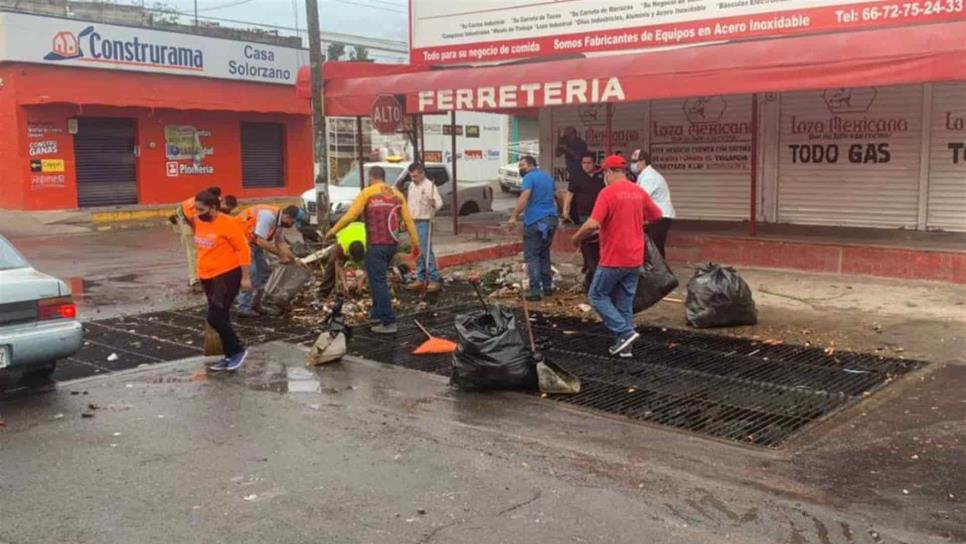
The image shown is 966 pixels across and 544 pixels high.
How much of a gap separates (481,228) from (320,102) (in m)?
3.67

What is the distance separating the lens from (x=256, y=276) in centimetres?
1017

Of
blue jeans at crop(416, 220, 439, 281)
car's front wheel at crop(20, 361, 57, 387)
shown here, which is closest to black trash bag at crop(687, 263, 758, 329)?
blue jeans at crop(416, 220, 439, 281)

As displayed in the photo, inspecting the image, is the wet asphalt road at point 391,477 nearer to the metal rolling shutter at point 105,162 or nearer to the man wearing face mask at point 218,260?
the man wearing face mask at point 218,260

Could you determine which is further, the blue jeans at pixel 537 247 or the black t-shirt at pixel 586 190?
the black t-shirt at pixel 586 190

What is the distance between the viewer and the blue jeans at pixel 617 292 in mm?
7598

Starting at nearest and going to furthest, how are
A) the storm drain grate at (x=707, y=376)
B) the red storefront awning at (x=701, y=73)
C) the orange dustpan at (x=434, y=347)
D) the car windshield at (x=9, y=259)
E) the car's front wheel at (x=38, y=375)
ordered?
the storm drain grate at (x=707, y=376)
the car windshield at (x=9, y=259)
the car's front wheel at (x=38, y=375)
the orange dustpan at (x=434, y=347)
the red storefront awning at (x=701, y=73)

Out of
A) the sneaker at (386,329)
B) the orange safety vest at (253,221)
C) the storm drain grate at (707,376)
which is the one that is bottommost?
the storm drain grate at (707,376)

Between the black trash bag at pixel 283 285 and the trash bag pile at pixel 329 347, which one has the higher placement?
the black trash bag at pixel 283 285

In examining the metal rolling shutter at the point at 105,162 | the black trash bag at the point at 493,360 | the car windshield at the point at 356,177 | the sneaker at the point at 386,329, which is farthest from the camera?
the metal rolling shutter at the point at 105,162

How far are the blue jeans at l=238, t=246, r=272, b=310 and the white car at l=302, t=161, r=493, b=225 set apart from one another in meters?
7.88

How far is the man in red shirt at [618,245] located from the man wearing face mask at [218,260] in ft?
9.70

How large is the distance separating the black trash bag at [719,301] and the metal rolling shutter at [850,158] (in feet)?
16.1

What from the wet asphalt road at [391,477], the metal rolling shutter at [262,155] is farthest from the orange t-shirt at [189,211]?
the metal rolling shutter at [262,155]

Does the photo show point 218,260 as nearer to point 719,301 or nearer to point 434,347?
point 434,347
